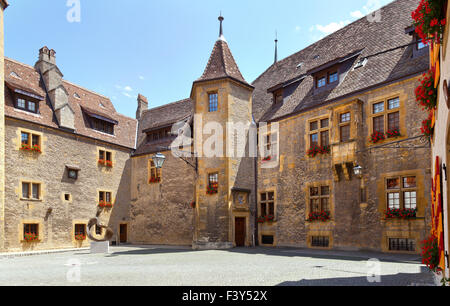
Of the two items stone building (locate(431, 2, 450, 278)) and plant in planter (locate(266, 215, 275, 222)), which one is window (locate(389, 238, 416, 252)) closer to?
plant in planter (locate(266, 215, 275, 222))

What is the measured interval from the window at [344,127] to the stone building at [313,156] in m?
0.10

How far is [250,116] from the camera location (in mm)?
20672

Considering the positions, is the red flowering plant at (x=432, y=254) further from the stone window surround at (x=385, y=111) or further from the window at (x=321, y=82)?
the window at (x=321, y=82)

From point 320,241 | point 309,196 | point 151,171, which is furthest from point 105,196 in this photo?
point 320,241

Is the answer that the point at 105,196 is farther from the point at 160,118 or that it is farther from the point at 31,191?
the point at 160,118

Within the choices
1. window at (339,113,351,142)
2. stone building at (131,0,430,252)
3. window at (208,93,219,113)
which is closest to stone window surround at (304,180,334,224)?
stone building at (131,0,430,252)

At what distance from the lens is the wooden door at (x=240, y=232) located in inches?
739

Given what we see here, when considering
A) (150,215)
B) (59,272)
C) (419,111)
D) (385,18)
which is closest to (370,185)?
(419,111)

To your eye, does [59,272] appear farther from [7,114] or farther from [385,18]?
[385,18]

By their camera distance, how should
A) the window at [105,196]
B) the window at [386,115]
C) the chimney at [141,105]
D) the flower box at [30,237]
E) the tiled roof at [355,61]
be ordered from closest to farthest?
the window at [386,115], the tiled roof at [355,61], the flower box at [30,237], the window at [105,196], the chimney at [141,105]

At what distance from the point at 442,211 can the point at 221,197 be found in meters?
13.3

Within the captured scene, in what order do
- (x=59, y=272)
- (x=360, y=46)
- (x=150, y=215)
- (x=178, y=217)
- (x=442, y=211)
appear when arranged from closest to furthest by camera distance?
1. (x=442, y=211)
2. (x=59, y=272)
3. (x=360, y=46)
4. (x=178, y=217)
5. (x=150, y=215)

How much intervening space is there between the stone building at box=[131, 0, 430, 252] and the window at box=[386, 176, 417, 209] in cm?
4

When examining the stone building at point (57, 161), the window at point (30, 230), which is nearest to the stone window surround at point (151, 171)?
the stone building at point (57, 161)
